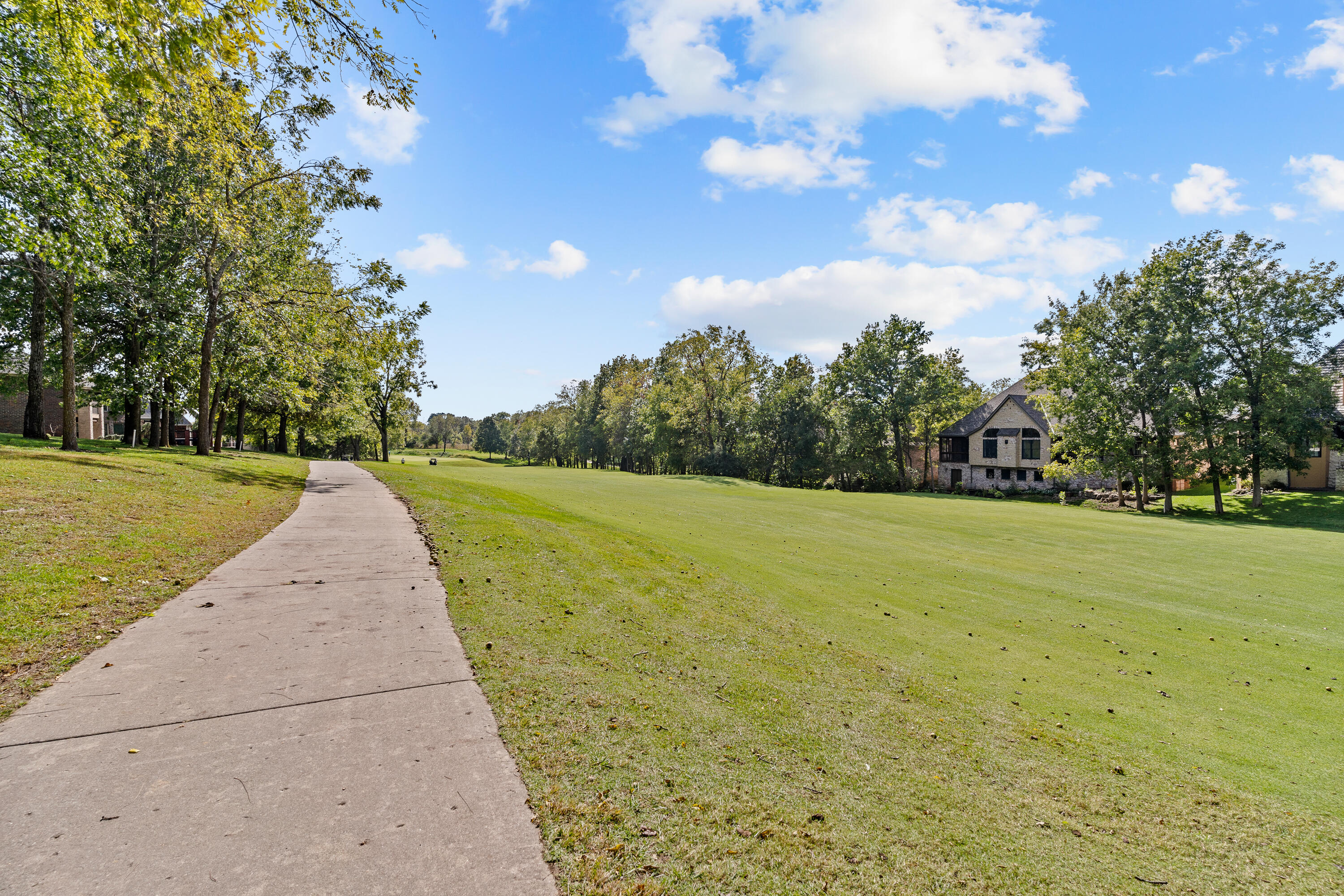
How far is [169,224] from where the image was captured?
1848cm

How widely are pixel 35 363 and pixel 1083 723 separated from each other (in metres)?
32.8

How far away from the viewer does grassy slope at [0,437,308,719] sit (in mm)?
4680

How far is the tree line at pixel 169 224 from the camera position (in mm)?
6418

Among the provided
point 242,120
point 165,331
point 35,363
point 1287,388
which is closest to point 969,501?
point 1287,388

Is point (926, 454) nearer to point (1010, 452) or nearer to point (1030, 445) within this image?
point (1010, 452)

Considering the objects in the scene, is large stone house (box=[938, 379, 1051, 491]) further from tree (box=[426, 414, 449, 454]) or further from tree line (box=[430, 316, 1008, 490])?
tree (box=[426, 414, 449, 454])

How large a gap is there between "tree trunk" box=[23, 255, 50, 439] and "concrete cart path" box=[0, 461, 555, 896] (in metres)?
21.6

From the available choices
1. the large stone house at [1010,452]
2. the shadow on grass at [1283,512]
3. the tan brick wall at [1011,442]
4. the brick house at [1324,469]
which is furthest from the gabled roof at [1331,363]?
the tan brick wall at [1011,442]

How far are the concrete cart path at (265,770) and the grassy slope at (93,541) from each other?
448 millimetres

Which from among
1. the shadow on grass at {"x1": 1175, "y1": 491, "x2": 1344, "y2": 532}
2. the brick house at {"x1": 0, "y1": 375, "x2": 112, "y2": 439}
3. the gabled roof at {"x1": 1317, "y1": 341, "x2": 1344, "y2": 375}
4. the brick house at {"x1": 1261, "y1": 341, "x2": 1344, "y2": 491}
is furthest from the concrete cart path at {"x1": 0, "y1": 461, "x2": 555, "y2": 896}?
the brick house at {"x1": 0, "y1": 375, "x2": 112, "y2": 439}

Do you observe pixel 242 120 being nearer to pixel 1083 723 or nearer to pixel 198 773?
pixel 198 773

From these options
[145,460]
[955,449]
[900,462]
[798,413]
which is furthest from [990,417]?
[145,460]

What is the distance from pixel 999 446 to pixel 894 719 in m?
56.9

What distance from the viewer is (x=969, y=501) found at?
38312mm
